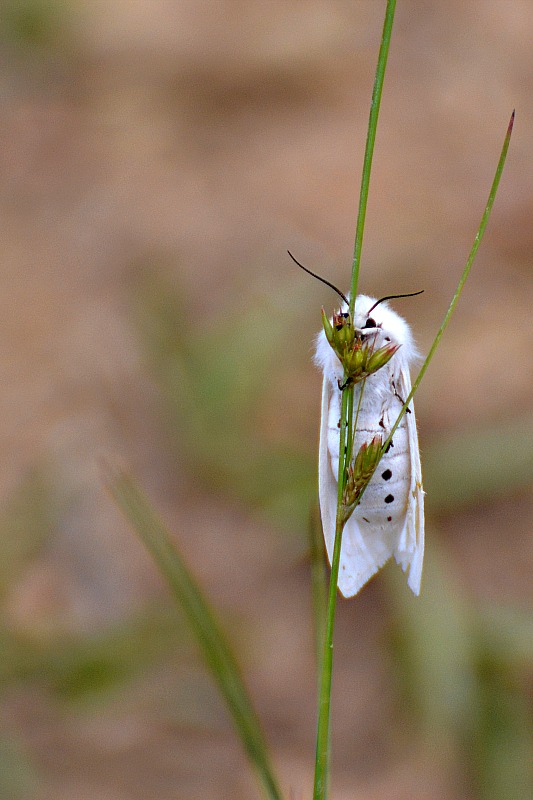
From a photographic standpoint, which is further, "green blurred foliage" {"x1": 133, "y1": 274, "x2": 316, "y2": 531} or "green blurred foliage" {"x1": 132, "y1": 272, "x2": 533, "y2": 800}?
"green blurred foliage" {"x1": 133, "y1": 274, "x2": 316, "y2": 531}

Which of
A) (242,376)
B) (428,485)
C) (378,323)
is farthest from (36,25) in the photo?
(378,323)

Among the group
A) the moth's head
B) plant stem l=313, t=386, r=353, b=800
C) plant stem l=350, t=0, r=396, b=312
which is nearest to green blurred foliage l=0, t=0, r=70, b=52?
the moth's head

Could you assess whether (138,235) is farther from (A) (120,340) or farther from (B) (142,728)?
(B) (142,728)

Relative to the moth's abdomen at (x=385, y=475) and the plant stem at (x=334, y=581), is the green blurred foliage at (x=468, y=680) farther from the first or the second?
the plant stem at (x=334, y=581)

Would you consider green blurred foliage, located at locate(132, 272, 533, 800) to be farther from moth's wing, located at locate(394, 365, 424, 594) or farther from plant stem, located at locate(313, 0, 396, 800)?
plant stem, located at locate(313, 0, 396, 800)

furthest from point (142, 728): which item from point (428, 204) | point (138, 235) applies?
point (428, 204)

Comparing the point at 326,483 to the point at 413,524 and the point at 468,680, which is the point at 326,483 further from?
the point at 468,680

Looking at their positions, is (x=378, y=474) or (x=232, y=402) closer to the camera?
(x=378, y=474)
